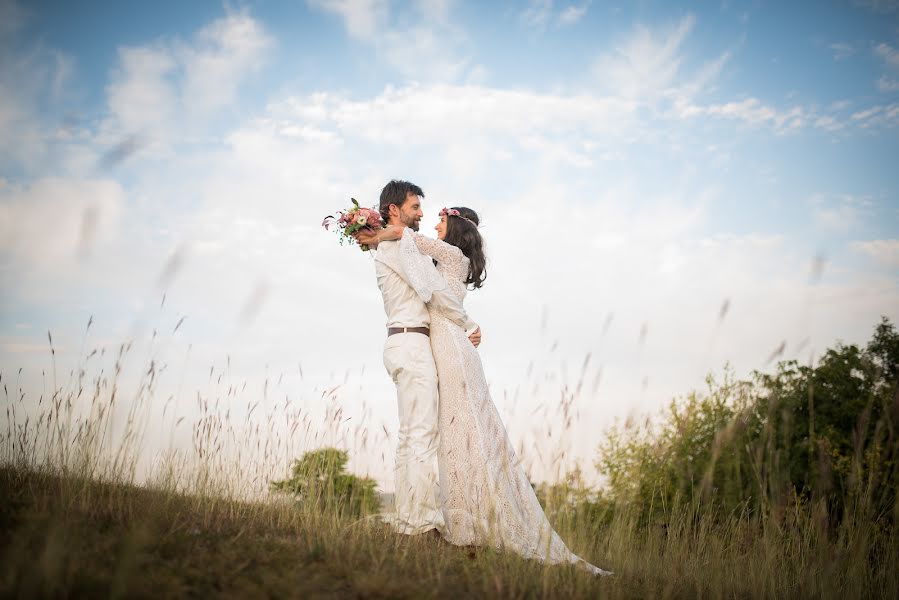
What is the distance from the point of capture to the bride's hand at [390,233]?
5.43m

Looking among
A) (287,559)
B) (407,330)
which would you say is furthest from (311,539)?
(407,330)

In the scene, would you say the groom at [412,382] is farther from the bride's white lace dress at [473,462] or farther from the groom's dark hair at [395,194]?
the groom's dark hair at [395,194]

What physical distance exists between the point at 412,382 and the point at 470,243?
1584mm

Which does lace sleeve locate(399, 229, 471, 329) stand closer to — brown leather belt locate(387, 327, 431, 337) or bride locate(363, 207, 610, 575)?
bride locate(363, 207, 610, 575)

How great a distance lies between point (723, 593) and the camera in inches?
182

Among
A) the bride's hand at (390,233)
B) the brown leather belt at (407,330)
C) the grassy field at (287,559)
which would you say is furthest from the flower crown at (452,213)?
the grassy field at (287,559)

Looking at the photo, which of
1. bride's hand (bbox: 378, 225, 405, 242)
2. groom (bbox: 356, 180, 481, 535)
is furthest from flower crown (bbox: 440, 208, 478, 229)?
groom (bbox: 356, 180, 481, 535)

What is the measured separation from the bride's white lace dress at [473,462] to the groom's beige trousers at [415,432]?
0.44 feet

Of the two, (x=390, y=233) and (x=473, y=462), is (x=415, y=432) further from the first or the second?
(x=390, y=233)

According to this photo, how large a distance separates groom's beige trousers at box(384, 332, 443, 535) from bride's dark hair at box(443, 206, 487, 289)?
966 mm

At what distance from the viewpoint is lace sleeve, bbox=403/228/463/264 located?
550 centimetres

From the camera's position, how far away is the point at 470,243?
590 cm

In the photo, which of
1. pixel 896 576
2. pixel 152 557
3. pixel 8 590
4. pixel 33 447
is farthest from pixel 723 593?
pixel 33 447

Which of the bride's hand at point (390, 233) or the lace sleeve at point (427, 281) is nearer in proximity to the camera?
the lace sleeve at point (427, 281)
